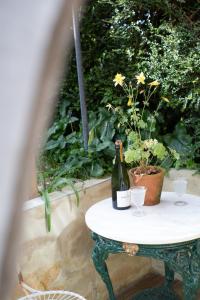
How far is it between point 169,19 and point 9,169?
8.13ft

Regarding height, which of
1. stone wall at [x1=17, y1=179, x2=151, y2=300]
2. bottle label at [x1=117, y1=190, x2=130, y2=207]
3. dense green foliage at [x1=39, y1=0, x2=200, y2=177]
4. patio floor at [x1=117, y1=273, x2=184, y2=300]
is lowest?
patio floor at [x1=117, y1=273, x2=184, y2=300]

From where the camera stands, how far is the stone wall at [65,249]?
6.02 ft

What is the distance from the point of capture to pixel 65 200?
1.96 meters

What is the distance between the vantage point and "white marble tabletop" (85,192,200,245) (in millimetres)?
1448

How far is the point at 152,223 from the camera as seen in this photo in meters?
1.56

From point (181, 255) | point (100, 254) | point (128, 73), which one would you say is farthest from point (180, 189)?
point (128, 73)

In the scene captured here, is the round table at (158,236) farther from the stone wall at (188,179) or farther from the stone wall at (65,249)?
the stone wall at (188,179)

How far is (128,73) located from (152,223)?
147cm

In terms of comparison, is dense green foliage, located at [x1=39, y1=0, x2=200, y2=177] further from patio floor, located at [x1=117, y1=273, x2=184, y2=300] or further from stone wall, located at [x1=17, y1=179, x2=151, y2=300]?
patio floor, located at [x1=117, y1=273, x2=184, y2=300]

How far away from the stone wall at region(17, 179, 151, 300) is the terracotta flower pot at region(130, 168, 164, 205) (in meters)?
0.44

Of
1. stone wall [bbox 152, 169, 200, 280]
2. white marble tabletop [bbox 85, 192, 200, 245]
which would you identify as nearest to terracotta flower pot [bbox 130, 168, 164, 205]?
white marble tabletop [bbox 85, 192, 200, 245]

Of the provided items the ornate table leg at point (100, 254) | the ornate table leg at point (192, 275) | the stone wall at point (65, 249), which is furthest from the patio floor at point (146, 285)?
the ornate table leg at point (192, 275)

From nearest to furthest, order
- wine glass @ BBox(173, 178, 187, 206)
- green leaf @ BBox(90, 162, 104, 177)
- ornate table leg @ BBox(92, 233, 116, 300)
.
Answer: ornate table leg @ BBox(92, 233, 116, 300), wine glass @ BBox(173, 178, 187, 206), green leaf @ BBox(90, 162, 104, 177)

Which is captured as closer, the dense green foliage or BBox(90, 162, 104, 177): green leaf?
BBox(90, 162, 104, 177): green leaf
